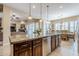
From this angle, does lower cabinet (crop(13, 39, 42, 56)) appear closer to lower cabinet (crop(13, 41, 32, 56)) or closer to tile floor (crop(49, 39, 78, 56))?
lower cabinet (crop(13, 41, 32, 56))

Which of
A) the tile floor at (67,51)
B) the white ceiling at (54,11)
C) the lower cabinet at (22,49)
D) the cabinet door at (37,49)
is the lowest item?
the tile floor at (67,51)

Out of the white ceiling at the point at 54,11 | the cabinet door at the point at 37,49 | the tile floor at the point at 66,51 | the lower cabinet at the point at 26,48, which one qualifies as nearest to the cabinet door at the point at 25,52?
the lower cabinet at the point at 26,48

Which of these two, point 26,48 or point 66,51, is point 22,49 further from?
point 66,51

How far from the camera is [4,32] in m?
5.92

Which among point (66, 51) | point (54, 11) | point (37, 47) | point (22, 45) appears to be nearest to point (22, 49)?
point (22, 45)

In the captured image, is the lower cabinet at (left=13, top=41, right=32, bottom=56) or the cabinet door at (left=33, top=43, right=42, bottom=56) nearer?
the lower cabinet at (left=13, top=41, right=32, bottom=56)

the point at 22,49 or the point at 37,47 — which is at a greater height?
the point at 22,49

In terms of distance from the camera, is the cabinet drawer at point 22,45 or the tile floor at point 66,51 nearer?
the cabinet drawer at point 22,45

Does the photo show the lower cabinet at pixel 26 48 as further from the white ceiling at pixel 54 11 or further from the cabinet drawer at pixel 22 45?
the white ceiling at pixel 54 11

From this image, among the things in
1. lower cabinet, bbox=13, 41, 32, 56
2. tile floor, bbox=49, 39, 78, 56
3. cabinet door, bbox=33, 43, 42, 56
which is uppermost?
lower cabinet, bbox=13, 41, 32, 56

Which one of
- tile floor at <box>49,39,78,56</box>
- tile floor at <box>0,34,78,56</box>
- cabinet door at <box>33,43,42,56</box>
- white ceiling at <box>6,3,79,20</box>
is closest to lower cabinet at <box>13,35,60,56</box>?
cabinet door at <box>33,43,42,56</box>

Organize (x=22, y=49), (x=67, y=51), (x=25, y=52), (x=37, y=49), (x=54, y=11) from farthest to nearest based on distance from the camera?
(x=54, y=11), (x=67, y=51), (x=37, y=49), (x=25, y=52), (x=22, y=49)

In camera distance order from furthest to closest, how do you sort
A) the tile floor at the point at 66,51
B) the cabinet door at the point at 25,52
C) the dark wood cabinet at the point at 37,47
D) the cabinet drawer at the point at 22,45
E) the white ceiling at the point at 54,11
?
the white ceiling at the point at 54,11, the tile floor at the point at 66,51, the dark wood cabinet at the point at 37,47, the cabinet door at the point at 25,52, the cabinet drawer at the point at 22,45

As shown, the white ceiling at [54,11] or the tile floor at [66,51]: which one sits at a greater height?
the white ceiling at [54,11]
